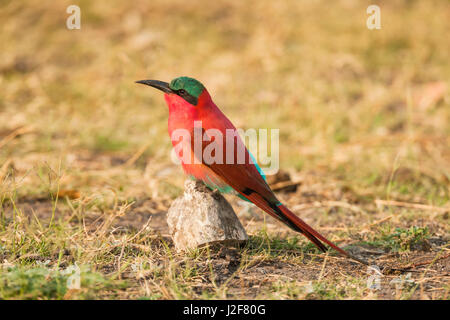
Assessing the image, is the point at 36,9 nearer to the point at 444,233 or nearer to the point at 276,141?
the point at 276,141

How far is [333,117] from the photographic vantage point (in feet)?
19.2

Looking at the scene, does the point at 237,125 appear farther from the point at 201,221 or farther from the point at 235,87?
the point at 201,221

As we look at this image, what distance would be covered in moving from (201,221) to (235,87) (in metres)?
4.11

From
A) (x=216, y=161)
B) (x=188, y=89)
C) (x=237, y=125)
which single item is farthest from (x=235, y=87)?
(x=216, y=161)

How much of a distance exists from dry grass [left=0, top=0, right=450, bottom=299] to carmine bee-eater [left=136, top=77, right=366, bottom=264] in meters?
0.27

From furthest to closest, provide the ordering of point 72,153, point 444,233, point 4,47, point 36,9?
point 36,9, point 4,47, point 72,153, point 444,233

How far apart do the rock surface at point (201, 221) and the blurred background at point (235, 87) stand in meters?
0.63

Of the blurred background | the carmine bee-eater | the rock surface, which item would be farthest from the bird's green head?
the blurred background

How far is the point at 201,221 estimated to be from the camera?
2881 millimetres

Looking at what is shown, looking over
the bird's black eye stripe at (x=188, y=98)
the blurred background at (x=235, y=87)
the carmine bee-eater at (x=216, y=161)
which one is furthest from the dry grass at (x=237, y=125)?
the bird's black eye stripe at (x=188, y=98)

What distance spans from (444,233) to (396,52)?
4915mm

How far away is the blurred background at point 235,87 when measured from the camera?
15.3 ft
